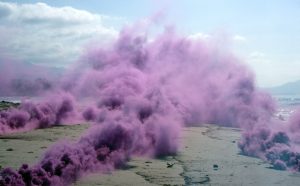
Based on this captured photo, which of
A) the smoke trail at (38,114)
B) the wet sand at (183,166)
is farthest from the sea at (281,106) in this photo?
the wet sand at (183,166)

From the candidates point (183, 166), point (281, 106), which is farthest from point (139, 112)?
point (281, 106)

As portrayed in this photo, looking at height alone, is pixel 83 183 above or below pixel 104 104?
below

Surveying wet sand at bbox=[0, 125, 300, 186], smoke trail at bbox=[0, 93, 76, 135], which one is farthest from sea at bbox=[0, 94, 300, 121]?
wet sand at bbox=[0, 125, 300, 186]

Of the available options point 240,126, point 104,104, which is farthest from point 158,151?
point 240,126

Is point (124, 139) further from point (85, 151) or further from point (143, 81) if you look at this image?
point (143, 81)

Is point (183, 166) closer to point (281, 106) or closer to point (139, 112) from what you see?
point (139, 112)

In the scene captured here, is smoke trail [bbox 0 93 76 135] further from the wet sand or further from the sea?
the sea

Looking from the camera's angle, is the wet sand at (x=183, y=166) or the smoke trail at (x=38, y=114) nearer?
the wet sand at (x=183, y=166)

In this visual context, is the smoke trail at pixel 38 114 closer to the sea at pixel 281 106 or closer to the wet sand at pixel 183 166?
the wet sand at pixel 183 166

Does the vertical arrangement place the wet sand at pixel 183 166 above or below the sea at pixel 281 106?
below
